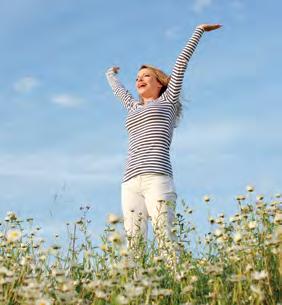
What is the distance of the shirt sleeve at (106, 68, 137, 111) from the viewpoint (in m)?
8.76

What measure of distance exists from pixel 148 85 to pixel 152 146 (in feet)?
3.67

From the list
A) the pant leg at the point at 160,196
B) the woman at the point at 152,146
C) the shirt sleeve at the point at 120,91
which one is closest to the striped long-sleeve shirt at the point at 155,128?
the woman at the point at 152,146

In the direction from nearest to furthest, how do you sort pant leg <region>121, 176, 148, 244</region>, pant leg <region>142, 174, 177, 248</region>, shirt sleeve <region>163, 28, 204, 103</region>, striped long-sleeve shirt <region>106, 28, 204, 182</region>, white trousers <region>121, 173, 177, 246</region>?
pant leg <region>142, 174, 177, 248</region>
white trousers <region>121, 173, 177, 246</region>
pant leg <region>121, 176, 148, 244</region>
striped long-sleeve shirt <region>106, 28, 204, 182</region>
shirt sleeve <region>163, 28, 204, 103</region>

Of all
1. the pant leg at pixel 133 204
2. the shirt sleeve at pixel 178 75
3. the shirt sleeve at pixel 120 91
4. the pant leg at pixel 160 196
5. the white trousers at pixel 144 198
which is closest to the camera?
the pant leg at pixel 160 196

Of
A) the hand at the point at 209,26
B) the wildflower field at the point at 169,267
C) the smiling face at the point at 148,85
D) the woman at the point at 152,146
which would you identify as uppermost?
the hand at the point at 209,26

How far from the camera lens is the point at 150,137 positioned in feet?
25.2

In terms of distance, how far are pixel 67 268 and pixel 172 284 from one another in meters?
1.01

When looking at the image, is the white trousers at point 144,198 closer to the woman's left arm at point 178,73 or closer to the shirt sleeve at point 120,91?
the woman's left arm at point 178,73

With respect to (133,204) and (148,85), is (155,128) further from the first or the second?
(133,204)

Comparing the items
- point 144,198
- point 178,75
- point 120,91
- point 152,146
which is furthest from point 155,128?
point 120,91

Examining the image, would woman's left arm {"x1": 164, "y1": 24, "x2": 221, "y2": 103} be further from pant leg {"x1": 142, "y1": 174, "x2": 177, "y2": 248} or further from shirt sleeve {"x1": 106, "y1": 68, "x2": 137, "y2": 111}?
pant leg {"x1": 142, "y1": 174, "x2": 177, "y2": 248}

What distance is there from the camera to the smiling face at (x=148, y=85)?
329 inches

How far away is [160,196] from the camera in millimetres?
7074

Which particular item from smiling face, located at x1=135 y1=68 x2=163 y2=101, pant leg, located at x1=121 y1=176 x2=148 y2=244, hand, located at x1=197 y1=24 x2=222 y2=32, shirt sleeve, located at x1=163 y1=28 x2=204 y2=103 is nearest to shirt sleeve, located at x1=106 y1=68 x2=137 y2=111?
smiling face, located at x1=135 y1=68 x2=163 y2=101
